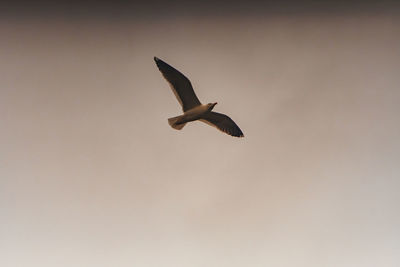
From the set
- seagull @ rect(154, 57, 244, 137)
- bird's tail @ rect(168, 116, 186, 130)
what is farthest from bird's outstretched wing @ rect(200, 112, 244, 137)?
bird's tail @ rect(168, 116, 186, 130)

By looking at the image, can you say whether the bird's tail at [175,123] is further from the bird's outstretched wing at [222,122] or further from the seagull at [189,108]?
the bird's outstretched wing at [222,122]

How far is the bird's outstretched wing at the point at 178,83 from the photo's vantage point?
65.7 inches

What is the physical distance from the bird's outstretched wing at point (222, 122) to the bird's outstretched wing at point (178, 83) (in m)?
0.10

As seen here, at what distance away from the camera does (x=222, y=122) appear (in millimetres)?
1771

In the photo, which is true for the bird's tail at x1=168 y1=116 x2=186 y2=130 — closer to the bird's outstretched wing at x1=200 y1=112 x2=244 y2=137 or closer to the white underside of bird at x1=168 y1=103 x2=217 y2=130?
the white underside of bird at x1=168 y1=103 x2=217 y2=130

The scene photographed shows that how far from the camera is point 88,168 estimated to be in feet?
5.95

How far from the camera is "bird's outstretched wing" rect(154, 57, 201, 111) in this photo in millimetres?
1670

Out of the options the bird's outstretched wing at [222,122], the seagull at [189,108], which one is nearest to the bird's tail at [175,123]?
the seagull at [189,108]

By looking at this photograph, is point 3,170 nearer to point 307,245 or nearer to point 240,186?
point 240,186

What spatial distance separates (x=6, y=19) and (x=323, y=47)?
1361 millimetres

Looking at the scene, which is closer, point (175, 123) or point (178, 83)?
point (178, 83)

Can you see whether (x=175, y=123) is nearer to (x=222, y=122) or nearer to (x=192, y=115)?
(x=192, y=115)

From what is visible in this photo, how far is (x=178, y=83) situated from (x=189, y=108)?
11 centimetres

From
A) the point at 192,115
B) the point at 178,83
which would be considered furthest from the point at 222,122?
the point at 178,83
